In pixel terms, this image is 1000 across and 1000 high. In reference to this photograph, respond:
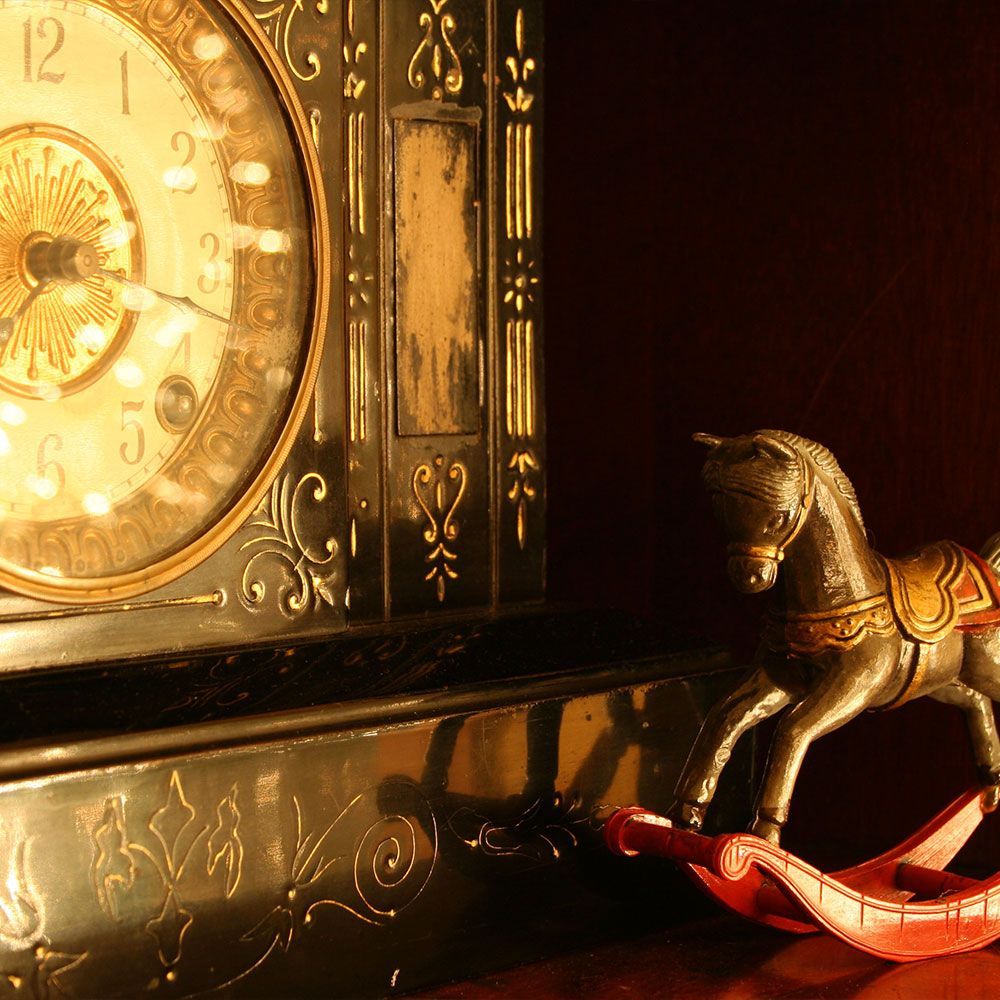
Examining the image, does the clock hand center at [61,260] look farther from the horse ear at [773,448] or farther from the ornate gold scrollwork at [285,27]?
the horse ear at [773,448]

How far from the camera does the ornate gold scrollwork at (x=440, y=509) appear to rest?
4.50 ft

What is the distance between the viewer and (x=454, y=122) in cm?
138

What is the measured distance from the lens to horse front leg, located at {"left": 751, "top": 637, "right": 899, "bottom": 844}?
3.86 ft

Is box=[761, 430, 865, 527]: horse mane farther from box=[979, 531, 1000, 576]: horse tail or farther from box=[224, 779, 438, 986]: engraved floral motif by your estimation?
box=[224, 779, 438, 986]: engraved floral motif

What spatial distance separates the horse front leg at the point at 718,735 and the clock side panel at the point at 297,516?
31 centimetres

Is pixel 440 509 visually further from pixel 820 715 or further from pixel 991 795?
pixel 991 795

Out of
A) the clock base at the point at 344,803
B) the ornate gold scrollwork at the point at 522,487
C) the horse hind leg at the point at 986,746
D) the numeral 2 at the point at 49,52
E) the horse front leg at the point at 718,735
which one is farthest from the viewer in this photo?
the ornate gold scrollwork at the point at 522,487

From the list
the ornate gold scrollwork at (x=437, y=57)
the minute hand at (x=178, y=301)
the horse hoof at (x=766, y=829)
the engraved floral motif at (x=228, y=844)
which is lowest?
the horse hoof at (x=766, y=829)

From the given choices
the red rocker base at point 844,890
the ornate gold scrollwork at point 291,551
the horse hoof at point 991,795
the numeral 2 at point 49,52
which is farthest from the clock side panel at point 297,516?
the horse hoof at point 991,795

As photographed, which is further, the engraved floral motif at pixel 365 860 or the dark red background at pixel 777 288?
the dark red background at pixel 777 288

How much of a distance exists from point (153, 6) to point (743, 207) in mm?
669

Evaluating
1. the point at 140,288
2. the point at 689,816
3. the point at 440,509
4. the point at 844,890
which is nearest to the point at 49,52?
the point at 140,288

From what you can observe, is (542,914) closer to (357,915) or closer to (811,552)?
(357,915)

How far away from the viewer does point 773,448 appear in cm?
113
